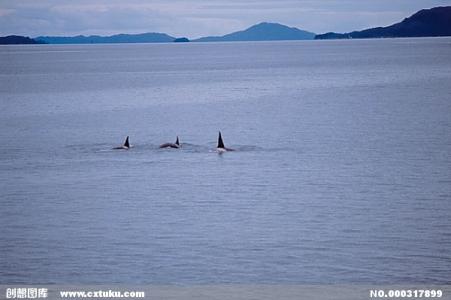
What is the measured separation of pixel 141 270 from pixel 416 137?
3474cm

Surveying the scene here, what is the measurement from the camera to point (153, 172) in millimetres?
41125

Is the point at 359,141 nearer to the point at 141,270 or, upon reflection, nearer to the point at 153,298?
the point at 141,270

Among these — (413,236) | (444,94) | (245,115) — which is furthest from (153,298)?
(444,94)

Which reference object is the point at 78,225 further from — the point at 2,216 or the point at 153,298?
the point at 153,298

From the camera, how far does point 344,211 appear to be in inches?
1202

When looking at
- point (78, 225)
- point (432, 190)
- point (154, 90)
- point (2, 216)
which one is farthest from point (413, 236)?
point (154, 90)

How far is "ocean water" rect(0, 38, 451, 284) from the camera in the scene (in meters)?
22.8

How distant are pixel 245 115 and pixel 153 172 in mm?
35607

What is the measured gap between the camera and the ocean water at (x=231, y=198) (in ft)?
74.8

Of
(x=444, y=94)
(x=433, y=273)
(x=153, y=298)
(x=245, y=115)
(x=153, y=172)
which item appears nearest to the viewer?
(x=153, y=298)

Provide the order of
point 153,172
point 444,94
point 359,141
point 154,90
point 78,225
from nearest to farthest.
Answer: point 78,225 < point 153,172 < point 359,141 < point 444,94 < point 154,90

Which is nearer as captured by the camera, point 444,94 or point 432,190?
point 432,190

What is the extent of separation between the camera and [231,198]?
111 feet

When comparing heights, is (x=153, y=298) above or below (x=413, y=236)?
above
